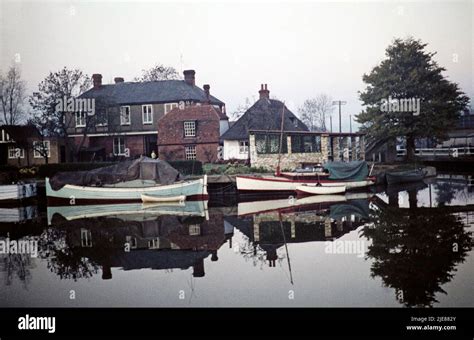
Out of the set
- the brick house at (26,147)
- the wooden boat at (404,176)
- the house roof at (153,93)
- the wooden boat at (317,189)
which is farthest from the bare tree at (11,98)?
the wooden boat at (404,176)

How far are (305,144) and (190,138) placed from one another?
15.3 feet

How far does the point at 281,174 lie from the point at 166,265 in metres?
8.26

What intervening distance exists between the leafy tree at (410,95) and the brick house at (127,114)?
16.9 feet

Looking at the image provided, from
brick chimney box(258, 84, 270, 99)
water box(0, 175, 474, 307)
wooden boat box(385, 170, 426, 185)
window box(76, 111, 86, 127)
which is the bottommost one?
water box(0, 175, 474, 307)

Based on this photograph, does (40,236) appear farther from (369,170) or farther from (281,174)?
(369,170)

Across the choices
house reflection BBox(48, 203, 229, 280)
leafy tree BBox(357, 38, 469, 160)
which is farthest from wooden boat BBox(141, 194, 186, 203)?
leafy tree BBox(357, 38, 469, 160)

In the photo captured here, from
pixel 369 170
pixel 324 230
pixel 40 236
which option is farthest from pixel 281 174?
pixel 40 236

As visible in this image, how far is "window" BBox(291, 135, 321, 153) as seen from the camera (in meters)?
16.8

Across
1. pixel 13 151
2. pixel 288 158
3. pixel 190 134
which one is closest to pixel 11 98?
pixel 13 151

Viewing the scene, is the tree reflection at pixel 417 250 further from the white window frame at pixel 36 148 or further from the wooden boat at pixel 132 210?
the white window frame at pixel 36 148

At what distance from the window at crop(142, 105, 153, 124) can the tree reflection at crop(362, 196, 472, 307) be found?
782cm

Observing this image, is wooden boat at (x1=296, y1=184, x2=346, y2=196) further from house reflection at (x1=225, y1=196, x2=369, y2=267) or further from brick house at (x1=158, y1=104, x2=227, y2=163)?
brick house at (x1=158, y1=104, x2=227, y2=163)

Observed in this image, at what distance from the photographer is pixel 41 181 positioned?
42.6 feet

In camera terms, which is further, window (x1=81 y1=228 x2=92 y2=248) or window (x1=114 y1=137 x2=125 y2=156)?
window (x1=114 y1=137 x2=125 y2=156)
